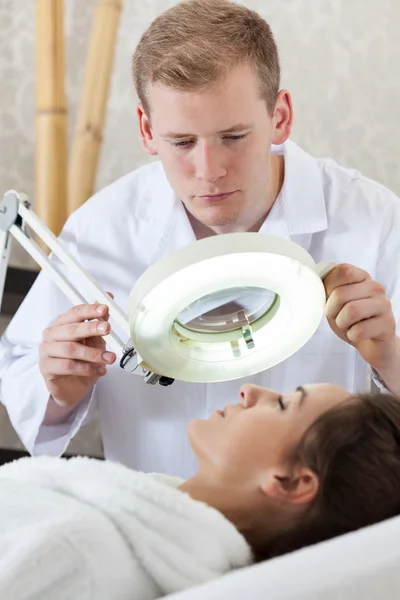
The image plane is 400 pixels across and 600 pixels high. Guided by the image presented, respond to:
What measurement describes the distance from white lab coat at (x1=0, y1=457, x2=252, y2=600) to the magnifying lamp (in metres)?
0.13

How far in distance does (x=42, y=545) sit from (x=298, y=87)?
155 cm

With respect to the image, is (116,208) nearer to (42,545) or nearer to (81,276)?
(81,276)

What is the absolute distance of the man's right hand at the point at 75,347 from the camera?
1.02 m

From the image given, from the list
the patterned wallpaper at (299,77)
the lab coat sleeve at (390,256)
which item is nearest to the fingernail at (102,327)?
the lab coat sleeve at (390,256)

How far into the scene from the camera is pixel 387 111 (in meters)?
2.15

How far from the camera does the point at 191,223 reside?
1.49 metres

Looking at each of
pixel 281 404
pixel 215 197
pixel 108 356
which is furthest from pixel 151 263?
pixel 281 404

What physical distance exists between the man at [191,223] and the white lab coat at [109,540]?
0.75ft

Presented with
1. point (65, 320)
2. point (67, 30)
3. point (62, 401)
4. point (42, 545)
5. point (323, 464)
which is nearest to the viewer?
point (42, 545)

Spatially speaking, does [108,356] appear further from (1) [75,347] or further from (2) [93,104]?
(2) [93,104]

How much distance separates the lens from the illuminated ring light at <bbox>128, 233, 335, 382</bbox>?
2.58 feet

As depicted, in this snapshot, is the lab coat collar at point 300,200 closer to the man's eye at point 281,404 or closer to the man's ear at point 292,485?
the man's eye at point 281,404

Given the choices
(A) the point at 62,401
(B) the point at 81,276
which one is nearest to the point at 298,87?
(A) the point at 62,401

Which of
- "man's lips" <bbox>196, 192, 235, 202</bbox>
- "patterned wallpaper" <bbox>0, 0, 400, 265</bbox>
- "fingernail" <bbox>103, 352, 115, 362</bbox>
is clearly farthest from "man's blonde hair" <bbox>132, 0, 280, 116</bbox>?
"patterned wallpaper" <bbox>0, 0, 400, 265</bbox>
